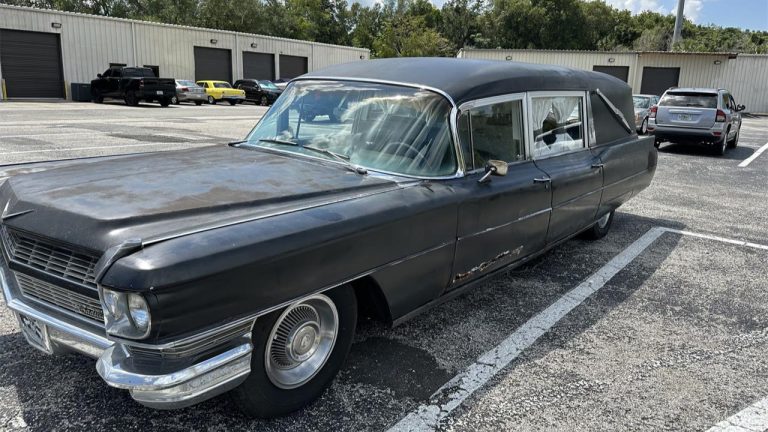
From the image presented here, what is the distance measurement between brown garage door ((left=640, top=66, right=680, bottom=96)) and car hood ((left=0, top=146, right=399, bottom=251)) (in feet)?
128

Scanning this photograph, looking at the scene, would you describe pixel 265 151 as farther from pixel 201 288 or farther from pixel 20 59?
pixel 20 59

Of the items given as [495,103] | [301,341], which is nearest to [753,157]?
[495,103]

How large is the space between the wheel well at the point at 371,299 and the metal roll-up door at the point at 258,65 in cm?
3872

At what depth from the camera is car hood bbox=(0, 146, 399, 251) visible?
7.69 ft

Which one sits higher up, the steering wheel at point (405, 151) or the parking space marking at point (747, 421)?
the steering wheel at point (405, 151)

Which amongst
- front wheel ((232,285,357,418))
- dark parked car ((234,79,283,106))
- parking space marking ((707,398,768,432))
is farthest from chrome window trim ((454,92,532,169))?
dark parked car ((234,79,283,106))

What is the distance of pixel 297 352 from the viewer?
2736 millimetres

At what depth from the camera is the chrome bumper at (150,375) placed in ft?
6.91

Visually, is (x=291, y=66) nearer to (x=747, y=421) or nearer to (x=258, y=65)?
(x=258, y=65)

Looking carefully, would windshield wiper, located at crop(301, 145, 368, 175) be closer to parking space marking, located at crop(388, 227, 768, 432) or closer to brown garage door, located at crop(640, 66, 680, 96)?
parking space marking, located at crop(388, 227, 768, 432)

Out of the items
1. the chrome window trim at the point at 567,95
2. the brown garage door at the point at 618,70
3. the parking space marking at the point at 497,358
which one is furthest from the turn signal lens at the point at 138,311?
the brown garage door at the point at 618,70

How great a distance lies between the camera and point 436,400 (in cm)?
293

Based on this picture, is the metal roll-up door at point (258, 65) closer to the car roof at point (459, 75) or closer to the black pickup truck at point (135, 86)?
the black pickup truck at point (135, 86)

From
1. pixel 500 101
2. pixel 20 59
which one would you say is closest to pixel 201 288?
pixel 500 101
